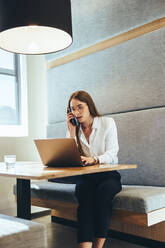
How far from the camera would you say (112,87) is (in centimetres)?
262

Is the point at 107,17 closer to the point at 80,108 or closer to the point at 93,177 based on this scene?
the point at 80,108

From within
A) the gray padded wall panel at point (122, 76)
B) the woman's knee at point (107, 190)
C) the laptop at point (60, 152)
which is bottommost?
the woman's knee at point (107, 190)

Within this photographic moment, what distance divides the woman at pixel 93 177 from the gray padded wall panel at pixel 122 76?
0.41 metres

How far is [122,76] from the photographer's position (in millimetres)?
2547

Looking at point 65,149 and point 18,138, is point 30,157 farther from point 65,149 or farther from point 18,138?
point 65,149

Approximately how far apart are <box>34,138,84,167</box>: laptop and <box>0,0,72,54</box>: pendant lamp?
70cm

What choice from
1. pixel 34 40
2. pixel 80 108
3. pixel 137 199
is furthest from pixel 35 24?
pixel 137 199

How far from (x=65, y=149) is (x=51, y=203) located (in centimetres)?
78

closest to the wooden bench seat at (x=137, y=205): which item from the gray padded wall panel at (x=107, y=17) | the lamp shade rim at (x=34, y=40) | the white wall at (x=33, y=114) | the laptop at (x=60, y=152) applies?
the laptop at (x=60, y=152)

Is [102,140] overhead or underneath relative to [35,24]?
underneath

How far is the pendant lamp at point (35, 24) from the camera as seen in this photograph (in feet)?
5.64

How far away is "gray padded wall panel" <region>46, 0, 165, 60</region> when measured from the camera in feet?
7.89

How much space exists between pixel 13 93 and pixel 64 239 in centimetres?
176

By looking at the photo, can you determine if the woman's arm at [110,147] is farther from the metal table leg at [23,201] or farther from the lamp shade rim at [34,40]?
the lamp shade rim at [34,40]
